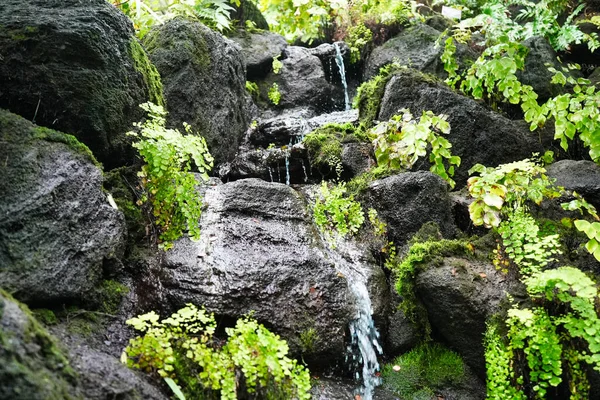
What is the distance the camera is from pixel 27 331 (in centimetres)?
224

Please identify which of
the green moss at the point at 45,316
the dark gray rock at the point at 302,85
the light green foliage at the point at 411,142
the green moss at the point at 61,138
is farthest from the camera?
the dark gray rock at the point at 302,85

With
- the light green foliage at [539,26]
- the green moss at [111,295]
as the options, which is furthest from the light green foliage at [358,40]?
the green moss at [111,295]

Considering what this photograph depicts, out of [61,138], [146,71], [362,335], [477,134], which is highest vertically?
[146,71]

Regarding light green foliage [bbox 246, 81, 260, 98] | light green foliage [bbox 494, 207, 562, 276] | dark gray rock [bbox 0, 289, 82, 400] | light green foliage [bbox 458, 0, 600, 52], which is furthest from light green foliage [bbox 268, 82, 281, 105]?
dark gray rock [bbox 0, 289, 82, 400]

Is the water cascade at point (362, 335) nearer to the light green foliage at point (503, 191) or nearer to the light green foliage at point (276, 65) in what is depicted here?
Answer: the light green foliage at point (503, 191)

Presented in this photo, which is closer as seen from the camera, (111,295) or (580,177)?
(111,295)

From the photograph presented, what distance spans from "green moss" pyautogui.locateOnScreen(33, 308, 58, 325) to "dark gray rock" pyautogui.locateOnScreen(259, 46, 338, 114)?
7.76m

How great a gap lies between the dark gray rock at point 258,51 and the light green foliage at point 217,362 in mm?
8176

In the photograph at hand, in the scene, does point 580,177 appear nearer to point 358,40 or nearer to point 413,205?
point 413,205

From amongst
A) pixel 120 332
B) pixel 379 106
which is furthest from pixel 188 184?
pixel 379 106

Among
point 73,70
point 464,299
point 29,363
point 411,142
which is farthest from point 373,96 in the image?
point 29,363

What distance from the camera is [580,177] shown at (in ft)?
17.4

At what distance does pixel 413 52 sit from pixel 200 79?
5.55 metres

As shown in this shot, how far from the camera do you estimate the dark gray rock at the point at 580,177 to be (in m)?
5.15
